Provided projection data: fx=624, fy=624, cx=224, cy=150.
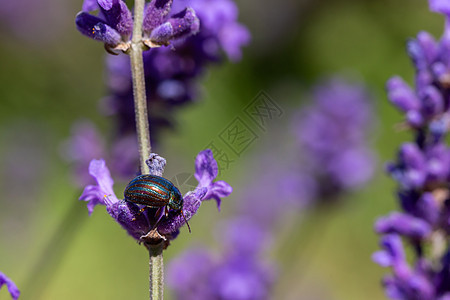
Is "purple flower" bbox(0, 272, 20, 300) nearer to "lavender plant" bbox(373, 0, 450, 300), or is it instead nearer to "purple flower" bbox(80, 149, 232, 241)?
"purple flower" bbox(80, 149, 232, 241)

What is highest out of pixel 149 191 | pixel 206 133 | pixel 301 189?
pixel 206 133

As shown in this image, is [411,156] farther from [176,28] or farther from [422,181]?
[176,28]

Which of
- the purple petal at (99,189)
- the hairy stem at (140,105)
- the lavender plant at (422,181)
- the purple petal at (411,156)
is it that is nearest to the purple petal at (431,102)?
the lavender plant at (422,181)

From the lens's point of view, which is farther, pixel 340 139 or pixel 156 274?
pixel 340 139

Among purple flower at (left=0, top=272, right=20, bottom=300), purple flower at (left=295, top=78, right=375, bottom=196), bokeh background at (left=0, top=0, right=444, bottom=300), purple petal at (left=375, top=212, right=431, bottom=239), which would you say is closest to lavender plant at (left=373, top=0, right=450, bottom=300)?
purple petal at (left=375, top=212, right=431, bottom=239)

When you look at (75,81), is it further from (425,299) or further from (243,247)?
(425,299)

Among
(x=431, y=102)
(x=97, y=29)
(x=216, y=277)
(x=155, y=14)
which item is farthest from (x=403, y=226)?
(x=216, y=277)

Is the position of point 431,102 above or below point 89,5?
above
